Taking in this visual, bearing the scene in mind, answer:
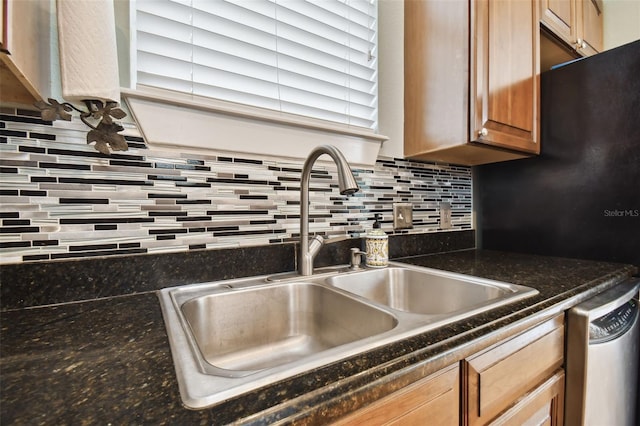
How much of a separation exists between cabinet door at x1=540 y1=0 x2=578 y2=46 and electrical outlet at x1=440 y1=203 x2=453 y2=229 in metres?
0.91

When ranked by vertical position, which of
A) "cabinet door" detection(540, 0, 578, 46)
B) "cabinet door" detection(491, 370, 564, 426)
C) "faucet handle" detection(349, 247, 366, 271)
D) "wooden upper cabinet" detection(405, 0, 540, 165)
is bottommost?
"cabinet door" detection(491, 370, 564, 426)

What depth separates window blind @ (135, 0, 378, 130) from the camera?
2.90ft

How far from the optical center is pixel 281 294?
864mm

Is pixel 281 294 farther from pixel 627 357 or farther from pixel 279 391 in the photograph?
pixel 627 357

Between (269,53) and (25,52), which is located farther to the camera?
(269,53)

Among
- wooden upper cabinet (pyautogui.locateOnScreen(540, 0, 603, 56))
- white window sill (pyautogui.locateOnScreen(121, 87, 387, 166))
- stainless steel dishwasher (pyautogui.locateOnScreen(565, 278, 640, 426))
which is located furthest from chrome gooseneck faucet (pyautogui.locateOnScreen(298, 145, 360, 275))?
wooden upper cabinet (pyautogui.locateOnScreen(540, 0, 603, 56))

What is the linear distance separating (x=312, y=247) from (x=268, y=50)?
28.4 inches

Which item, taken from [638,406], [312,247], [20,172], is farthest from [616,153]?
[20,172]

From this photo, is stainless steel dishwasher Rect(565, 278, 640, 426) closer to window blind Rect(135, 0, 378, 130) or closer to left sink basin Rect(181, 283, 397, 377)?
left sink basin Rect(181, 283, 397, 377)

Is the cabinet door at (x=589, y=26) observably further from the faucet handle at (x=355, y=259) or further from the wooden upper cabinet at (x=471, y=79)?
the faucet handle at (x=355, y=259)

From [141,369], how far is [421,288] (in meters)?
0.87

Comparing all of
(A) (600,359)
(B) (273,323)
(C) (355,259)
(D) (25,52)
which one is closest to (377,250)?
(C) (355,259)

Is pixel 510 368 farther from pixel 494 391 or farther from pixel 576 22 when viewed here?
pixel 576 22

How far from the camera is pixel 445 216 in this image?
1.51 m
